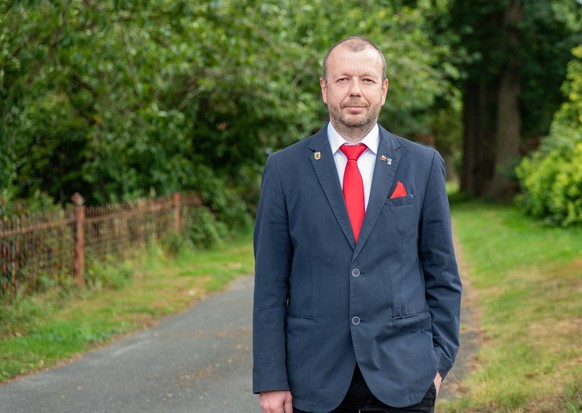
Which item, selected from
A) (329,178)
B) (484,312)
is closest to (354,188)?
(329,178)

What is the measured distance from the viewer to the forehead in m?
2.85

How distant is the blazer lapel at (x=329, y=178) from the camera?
280 cm

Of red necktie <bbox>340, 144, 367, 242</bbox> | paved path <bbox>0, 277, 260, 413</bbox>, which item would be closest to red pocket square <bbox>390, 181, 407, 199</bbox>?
red necktie <bbox>340, 144, 367, 242</bbox>

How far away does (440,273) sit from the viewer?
9.55ft

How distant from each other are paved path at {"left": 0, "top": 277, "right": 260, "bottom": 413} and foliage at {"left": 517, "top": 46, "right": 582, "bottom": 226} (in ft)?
35.0

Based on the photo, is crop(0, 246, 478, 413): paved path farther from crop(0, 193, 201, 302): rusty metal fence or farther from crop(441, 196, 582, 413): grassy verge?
crop(0, 193, 201, 302): rusty metal fence

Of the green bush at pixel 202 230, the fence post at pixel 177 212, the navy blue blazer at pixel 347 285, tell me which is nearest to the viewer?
the navy blue blazer at pixel 347 285

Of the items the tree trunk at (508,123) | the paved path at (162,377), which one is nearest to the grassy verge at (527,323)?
the paved path at (162,377)

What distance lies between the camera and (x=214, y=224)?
1655 centimetres

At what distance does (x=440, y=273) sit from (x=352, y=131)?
59 cm

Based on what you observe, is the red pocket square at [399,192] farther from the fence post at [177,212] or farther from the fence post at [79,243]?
the fence post at [177,212]

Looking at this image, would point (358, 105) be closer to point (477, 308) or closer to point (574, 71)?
point (477, 308)

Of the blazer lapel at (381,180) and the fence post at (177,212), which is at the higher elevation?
the blazer lapel at (381,180)

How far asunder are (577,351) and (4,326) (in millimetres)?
5266
